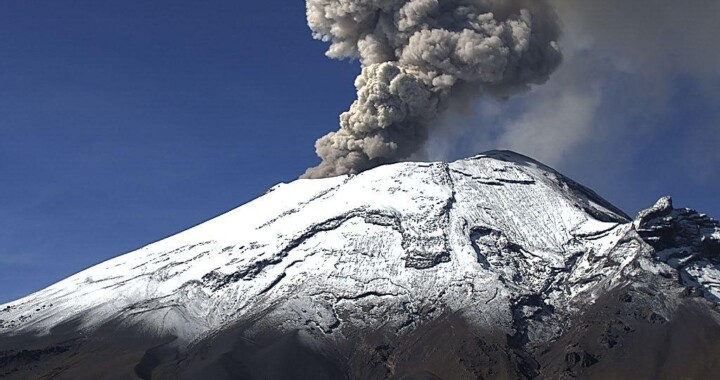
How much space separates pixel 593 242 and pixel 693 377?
1138 inches

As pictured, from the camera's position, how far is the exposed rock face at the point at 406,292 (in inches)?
4117

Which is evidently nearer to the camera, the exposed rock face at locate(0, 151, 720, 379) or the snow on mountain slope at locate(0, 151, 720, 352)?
the exposed rock face at locate(0, 151, 720, 379)

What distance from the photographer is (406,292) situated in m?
118

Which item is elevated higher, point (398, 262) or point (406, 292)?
point (398, 262)

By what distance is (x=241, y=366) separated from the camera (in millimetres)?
102500

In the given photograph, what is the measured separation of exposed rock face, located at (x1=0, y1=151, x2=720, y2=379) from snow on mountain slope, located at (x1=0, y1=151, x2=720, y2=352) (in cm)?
22

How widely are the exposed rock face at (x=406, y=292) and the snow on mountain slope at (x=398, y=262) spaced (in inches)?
8.8

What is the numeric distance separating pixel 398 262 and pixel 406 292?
20.1 ft

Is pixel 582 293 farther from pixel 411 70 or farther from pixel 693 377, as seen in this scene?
pixel 411 70

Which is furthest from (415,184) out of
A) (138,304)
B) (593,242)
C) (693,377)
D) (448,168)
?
(693,377)

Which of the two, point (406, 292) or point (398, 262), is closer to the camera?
point (406, 292)

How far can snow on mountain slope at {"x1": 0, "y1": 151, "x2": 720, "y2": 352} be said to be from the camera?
11519cm

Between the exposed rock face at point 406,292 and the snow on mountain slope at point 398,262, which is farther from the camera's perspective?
the snow on mountain slope at point 398,262

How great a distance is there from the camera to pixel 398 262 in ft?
405
